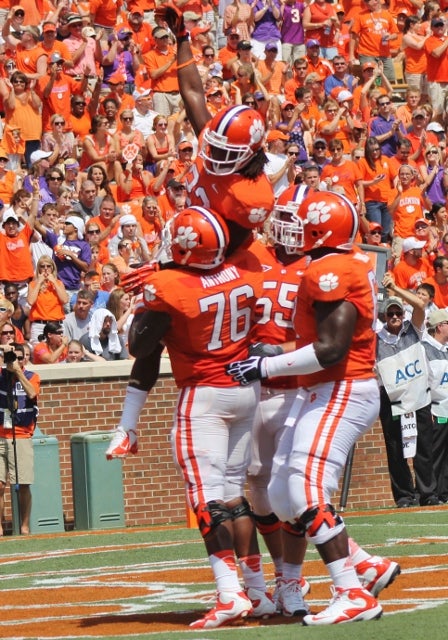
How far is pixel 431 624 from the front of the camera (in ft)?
21.4

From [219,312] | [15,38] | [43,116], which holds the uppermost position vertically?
[15,38]

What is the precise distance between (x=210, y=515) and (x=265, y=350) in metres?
0.79

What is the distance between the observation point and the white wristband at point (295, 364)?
6.75 meters

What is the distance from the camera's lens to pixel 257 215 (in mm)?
7262

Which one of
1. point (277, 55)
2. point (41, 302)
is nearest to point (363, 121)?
point (277, 55)

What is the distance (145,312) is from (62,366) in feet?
26.3

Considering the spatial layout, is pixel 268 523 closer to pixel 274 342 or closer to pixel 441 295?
pixel 274 342

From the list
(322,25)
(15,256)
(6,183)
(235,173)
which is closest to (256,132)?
(235,173)

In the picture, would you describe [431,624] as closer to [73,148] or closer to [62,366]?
[62,366]

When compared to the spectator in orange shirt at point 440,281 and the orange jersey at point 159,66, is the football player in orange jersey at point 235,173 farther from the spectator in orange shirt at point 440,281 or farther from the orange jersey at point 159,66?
→ the orange jersey at point 159,66

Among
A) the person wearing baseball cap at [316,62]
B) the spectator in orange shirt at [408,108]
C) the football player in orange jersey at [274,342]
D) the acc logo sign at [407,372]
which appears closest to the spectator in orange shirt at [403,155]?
the spectator in orange shirt at [408,108]

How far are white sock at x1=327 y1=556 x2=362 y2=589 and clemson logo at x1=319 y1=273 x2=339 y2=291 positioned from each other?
1180mm

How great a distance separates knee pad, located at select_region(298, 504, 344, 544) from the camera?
6.69 m

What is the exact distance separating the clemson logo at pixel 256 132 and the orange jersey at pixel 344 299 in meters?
0.75
